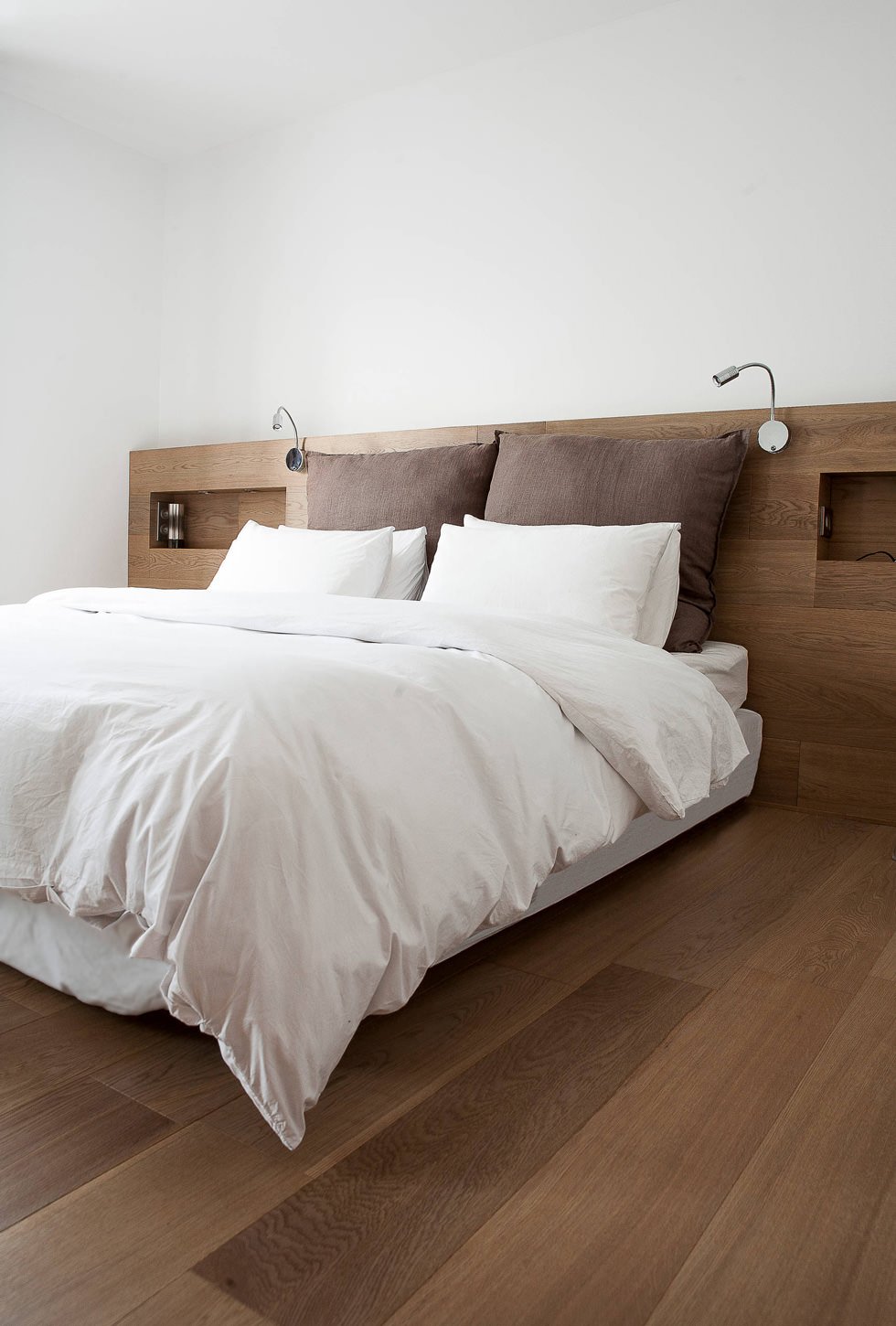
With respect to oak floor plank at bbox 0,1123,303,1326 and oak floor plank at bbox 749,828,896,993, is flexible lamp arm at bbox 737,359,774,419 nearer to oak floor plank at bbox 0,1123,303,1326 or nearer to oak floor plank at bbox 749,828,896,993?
oak floor plank at bbox 749,828,896,993

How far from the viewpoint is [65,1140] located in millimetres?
1241

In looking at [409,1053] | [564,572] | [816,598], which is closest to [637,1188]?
[409,1053]

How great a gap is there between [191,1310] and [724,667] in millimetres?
2217

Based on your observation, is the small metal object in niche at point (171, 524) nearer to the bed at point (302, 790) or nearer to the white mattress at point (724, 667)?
the bed at point (302, 790)

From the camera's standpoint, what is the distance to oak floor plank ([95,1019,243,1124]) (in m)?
1.33

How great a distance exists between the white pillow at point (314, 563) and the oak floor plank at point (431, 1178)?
176 centimetres

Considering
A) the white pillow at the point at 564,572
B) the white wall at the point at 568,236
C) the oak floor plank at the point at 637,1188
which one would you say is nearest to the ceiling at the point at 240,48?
the white wall at the point at 568,236

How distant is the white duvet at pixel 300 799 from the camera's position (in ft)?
3.90

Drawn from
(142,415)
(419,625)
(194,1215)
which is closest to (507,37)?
(142,415)

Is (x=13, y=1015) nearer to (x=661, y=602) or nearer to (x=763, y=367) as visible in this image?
(x=661, y=602)

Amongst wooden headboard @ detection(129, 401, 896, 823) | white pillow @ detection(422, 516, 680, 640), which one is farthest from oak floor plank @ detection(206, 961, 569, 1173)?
wooden headboard @ detection(129, 401, 896, 823)

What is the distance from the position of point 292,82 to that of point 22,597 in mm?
2326

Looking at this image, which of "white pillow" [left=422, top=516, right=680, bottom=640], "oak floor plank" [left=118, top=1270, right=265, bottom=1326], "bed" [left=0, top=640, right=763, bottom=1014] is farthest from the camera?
"white pillow" [left=422, top=516, right=680, bottom=640]

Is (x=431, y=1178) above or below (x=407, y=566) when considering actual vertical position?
below
